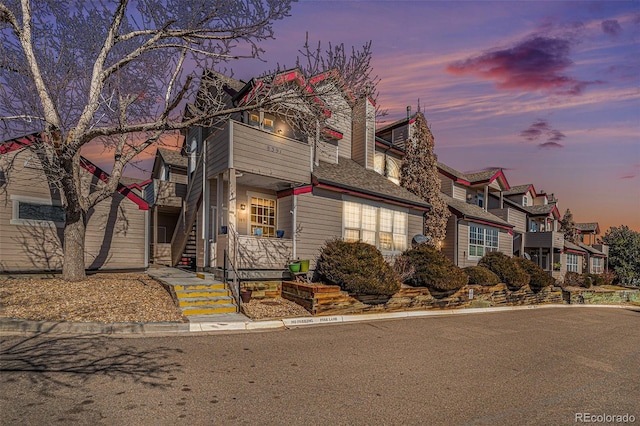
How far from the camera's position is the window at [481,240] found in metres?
23.3

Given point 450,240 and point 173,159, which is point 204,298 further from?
point 450,240

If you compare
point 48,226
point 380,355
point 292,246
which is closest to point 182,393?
point 380,355

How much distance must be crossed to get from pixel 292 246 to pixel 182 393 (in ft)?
29.6

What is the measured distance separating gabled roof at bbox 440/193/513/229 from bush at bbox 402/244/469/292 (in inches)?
305

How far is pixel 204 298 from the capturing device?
10211 mm

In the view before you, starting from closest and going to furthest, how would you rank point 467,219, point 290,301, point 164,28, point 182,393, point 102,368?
point 182,393 < point 102,368 < point 164,28 < point 290,301 < point 467,219

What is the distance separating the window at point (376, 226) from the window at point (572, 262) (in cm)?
2991

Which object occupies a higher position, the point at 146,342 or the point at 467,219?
the point at 467,219

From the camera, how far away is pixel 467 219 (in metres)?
22.5

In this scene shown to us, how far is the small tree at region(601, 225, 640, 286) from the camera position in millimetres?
41791

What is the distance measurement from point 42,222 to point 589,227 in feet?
204

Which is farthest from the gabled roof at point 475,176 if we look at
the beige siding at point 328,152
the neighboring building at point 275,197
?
the beige siding at point 328,152

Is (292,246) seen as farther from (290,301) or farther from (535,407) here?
(535,407)

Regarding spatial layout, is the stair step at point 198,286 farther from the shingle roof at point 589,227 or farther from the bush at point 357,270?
the shingle roof at point 589,227
